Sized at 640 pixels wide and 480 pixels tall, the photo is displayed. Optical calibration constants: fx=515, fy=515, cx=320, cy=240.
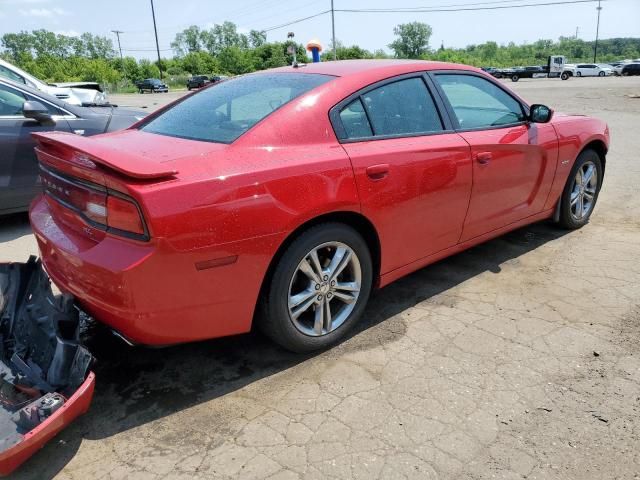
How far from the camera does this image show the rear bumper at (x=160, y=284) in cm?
217

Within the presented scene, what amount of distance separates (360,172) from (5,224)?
4.57 m

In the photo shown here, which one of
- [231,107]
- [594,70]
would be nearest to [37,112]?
[231,107]

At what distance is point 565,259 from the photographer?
13.7 ft

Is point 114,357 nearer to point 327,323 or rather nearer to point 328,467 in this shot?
point 327,323

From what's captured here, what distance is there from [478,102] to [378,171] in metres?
1.44

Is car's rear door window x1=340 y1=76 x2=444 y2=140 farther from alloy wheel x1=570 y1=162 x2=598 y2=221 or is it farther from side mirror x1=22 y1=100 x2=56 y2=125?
side mirror x1=22 y1=100 x2=56 y2=125

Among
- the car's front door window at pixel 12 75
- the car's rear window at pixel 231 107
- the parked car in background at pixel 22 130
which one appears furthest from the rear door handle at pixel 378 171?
the car's front door window at pixel 12 75

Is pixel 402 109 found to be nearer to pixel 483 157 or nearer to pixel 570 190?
pixel 483 157

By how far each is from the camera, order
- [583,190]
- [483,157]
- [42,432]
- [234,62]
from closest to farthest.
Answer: [42,432] → [483,157] → [583,190] → [234,62]

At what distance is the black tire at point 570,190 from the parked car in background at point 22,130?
188 inches

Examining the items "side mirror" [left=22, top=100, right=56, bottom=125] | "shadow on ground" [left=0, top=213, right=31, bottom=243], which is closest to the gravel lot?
"shadow on ground" [left=0, top=213, right=31, bottom=243]

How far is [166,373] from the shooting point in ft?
9.01

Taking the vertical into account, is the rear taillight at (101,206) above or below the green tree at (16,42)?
below

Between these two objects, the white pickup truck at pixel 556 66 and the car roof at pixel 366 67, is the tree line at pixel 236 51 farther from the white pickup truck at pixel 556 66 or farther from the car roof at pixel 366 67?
the car roof at pixel 366 67
